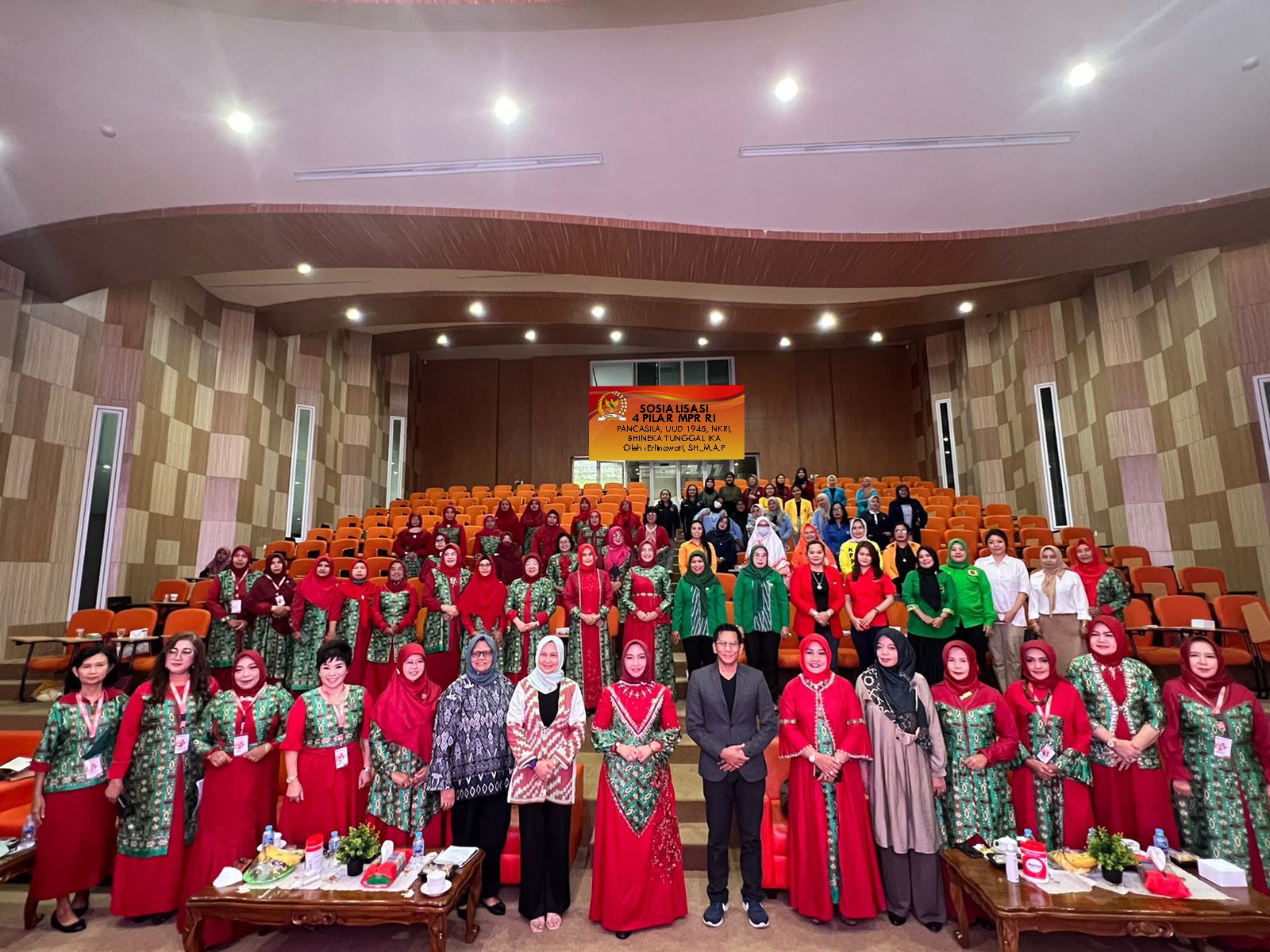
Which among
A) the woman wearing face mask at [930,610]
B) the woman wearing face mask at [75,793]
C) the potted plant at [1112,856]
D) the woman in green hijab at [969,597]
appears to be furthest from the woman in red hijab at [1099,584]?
the woman wearing face mask at [75,793]

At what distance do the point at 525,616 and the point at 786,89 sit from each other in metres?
4.42

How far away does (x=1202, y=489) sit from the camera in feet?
23.4

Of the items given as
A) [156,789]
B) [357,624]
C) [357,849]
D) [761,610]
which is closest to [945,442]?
[761,610]

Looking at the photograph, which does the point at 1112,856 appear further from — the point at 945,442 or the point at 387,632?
the point at 945,442

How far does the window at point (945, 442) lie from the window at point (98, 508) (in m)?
12.3

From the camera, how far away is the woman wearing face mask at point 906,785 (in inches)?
119

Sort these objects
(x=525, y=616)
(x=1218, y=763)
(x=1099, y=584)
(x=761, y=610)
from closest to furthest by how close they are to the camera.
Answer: (x=1218, y=763), (x=761, y=610), (x=1099, y=584), (x=525, y=616)

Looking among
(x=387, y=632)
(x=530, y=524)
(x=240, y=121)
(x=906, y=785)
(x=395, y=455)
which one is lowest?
(x=906, y=785)

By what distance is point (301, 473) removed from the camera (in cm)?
1038

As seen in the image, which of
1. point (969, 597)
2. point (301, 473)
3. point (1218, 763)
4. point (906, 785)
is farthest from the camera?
point (301, 473)

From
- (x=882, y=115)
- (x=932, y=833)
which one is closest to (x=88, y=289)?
(x=882, y=115)

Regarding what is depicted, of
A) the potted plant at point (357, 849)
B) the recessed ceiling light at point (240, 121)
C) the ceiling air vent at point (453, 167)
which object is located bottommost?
the potted plant at point (357, 849)

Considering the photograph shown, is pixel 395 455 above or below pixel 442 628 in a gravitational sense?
above

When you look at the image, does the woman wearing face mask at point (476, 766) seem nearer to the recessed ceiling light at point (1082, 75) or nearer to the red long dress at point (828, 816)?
the red long dress at point (828, 816)
